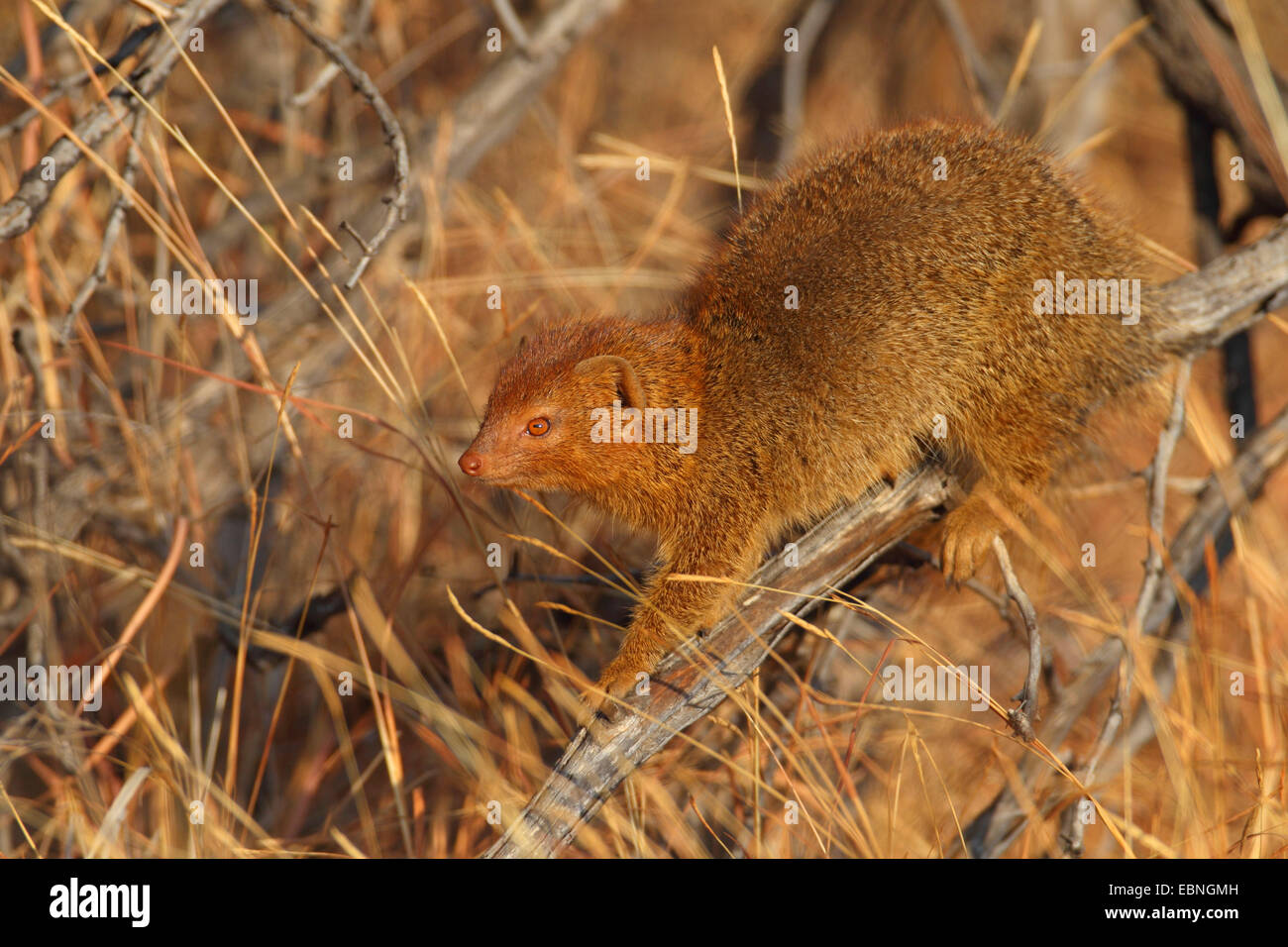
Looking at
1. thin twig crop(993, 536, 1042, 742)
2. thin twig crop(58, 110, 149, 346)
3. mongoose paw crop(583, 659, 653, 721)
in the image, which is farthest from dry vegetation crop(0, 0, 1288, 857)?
thin twig crop(993, 536, 1042, 742)

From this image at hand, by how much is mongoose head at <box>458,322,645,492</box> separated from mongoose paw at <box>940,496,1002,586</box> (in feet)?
3.08

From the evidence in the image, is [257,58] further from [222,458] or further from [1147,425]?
[1147,425]

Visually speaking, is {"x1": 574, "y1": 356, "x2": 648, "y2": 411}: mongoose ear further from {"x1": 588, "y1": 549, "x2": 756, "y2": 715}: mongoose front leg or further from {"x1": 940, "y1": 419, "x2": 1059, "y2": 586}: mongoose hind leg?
{"x1": 940, "y1": 419, "x2": 1059, "y2": 586}: mongoose hind leg

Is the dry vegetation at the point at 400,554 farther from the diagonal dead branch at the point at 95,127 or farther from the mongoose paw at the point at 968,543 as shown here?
the mongoose paw at the point at 968,543

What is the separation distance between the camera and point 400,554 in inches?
163

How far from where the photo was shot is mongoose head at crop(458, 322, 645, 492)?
2789 mm

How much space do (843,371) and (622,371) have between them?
584 mm

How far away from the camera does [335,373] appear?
13.8ft

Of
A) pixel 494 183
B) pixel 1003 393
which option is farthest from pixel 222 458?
pixel 1003 393

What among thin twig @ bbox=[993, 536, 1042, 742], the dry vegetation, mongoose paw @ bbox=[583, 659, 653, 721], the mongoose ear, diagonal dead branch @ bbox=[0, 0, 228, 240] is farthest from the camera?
the dry vegetation

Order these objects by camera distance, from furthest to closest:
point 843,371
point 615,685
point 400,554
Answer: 1. point 400,554
2. point 843,371
3. point 615,685

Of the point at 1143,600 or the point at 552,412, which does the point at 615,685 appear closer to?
the point at 552,412

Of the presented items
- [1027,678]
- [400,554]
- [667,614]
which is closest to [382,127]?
[667,614]

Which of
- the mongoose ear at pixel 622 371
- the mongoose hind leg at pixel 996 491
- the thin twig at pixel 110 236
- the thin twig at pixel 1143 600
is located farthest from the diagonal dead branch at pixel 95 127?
the thin twig at pixel 1143 600
